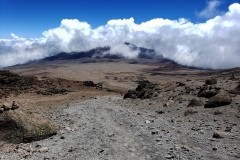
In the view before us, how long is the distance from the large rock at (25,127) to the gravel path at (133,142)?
470mm

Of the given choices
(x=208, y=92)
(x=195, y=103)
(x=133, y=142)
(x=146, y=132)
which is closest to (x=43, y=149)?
(x=133, y=142)

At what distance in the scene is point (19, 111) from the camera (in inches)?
714

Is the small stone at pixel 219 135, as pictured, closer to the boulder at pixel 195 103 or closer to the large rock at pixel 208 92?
the boulder at pixel 195 103

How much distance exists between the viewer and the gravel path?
13828mm

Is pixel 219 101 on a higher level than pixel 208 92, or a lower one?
lower

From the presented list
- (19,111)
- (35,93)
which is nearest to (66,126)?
(19,111)

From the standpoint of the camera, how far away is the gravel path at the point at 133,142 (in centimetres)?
1383

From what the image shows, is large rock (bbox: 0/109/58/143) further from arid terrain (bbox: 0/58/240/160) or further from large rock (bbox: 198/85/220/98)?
large rock (bbox: 198/85/220/98)

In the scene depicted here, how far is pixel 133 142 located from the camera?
15.9 m

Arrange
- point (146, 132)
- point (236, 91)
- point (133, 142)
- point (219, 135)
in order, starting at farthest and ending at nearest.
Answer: point (236, 91) → point (146, 132) → point (219, 135) → point (133, 142)

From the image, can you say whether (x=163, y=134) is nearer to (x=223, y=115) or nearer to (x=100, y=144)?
(x=100, y=144)

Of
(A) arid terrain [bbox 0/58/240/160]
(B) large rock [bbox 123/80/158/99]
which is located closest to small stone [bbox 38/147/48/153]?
(A) arid terrain [bbox 0/58/240/160]

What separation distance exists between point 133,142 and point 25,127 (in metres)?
5.61

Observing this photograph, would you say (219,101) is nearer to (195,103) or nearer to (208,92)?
(195,103)
